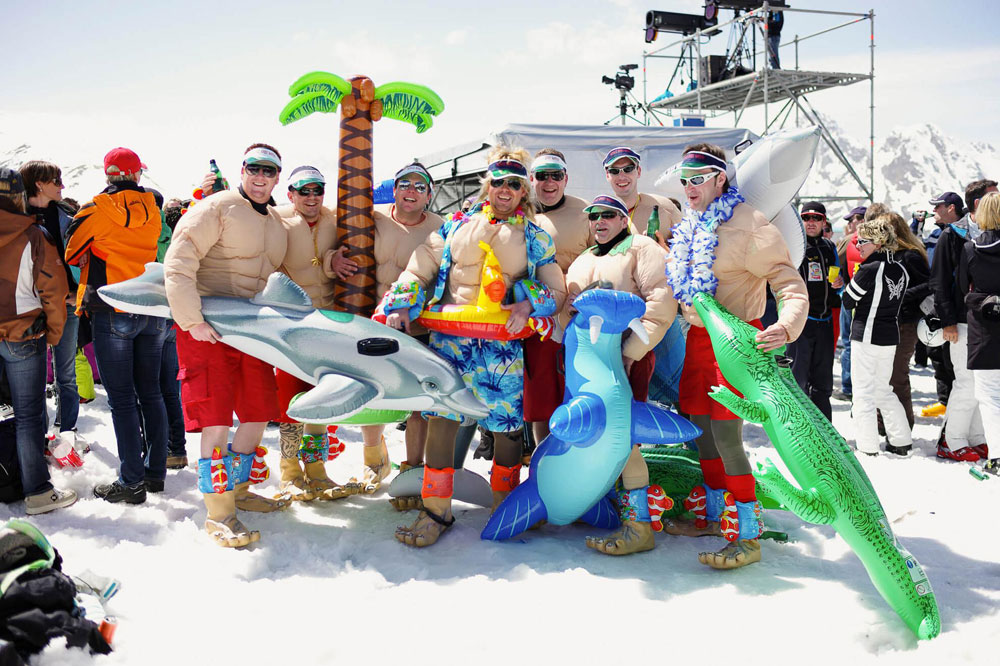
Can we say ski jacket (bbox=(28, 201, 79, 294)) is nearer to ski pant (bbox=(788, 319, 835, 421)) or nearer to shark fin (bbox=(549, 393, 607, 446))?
shark fin (bbox=(549, 393, 607, 446))

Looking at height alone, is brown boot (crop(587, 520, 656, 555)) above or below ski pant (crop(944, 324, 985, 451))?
below

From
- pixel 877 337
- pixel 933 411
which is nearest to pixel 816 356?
pixel 877 337

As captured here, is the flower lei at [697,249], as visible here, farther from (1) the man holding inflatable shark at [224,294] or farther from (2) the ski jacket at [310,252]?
(1) the man holding inflatable shark at [224,294]

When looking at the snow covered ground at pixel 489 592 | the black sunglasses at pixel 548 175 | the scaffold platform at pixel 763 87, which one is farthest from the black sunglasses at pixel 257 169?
the scaffold platform at pixel 763 87

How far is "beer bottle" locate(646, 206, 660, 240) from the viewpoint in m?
3.73

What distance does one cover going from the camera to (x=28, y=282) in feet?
11.4

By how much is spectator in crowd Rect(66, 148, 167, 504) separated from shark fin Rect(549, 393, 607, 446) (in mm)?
2381

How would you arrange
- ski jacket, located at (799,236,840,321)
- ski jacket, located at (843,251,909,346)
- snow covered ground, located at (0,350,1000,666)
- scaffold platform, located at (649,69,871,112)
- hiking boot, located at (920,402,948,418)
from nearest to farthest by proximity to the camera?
snow covered ground, located at (0,350,1000,666)
ski jacket, located at (843,251,909,346)
ski jacket, located at (799,236,840,321)
hiking boot, located at (920,402,948,418)
scaffold platform, located at (649,69,871,112)

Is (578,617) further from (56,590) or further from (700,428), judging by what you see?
(56,590)

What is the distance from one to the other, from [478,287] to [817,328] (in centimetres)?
338

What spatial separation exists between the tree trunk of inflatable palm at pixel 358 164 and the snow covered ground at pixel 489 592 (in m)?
1.24

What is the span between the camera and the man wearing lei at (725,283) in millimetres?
2930

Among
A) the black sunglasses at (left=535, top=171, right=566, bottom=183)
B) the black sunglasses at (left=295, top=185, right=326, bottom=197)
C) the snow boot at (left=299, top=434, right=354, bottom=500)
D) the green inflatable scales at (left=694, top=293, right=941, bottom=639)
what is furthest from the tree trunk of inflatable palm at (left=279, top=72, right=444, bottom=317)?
the green inflatable scales at (left=694, top=293, right=941, bottom=639)

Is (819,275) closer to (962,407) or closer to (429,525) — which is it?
(962,407)
